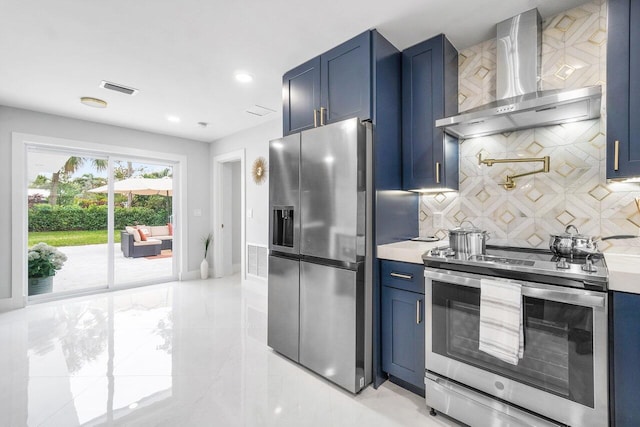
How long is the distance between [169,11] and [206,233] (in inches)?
163

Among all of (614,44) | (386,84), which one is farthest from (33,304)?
(614,44)

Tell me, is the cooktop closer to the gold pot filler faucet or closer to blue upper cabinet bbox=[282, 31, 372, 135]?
the gold pot filler faucet

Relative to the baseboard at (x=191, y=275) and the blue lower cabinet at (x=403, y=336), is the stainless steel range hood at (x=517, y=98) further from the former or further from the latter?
the baseboard at (x=191, y=275)

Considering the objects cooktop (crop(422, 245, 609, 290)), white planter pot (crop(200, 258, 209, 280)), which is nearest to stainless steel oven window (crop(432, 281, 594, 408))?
cooktop (crop(422, 245, 609, 290))

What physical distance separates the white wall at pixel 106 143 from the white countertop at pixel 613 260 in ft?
13.8

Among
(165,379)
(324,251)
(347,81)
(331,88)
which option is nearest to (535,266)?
(324,251)

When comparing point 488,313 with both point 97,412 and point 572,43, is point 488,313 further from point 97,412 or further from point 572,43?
point 97,412

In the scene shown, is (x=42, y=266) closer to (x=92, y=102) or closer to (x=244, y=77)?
(x=92, y=102)

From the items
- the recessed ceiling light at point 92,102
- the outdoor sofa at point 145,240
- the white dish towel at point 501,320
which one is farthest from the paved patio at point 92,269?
the white dish towel at point 501,320

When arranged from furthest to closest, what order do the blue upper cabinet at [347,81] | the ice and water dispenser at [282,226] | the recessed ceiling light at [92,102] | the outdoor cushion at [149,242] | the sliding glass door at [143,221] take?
the outdoor cushion at [149,242]
the sliding glass door at [143,221]
the recessed ceiling light at [92,102]
the ice and water dispenser at [282,226]
the blue upper cabinet at [347,81]

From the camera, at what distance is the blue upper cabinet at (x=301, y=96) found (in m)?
2.56

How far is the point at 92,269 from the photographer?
4.61 meters

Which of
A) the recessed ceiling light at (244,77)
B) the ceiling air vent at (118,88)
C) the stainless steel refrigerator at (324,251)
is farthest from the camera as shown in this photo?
the ceiling air vent at (118,88)

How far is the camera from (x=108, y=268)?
4.65 m
